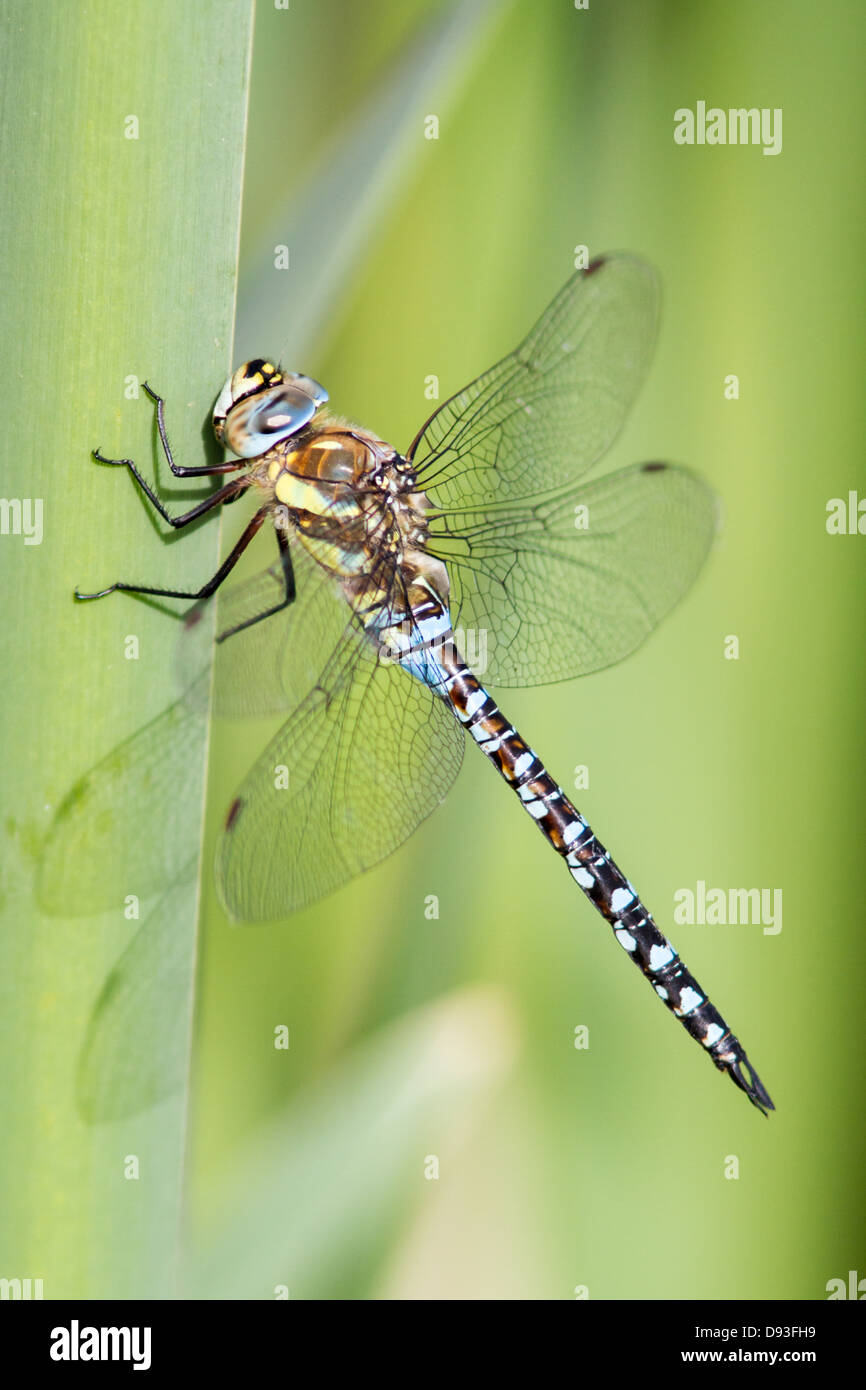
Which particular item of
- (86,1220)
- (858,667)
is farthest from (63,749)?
(858,667)

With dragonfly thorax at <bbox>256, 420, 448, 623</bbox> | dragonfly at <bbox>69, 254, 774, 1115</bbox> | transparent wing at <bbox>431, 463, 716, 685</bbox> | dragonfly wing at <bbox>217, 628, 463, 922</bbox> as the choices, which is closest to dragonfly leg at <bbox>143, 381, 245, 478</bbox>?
dragonfly at <bbox>69, 254, 774, 1115</bbox>

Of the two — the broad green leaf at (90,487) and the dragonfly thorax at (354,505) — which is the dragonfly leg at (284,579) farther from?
the broad green leaf at (90,487)

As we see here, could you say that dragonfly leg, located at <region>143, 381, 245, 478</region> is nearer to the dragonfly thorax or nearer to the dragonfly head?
the dragonfly head

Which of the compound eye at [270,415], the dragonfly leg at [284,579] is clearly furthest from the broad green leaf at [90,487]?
the dragonfly leg at [284,579]

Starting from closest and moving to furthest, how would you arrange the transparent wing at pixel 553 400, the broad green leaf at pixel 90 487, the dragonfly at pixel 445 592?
the broad green leaf at pixel 90 487
the dragonfly at pixel 445 592
the transparent wing at pixel 553 400
